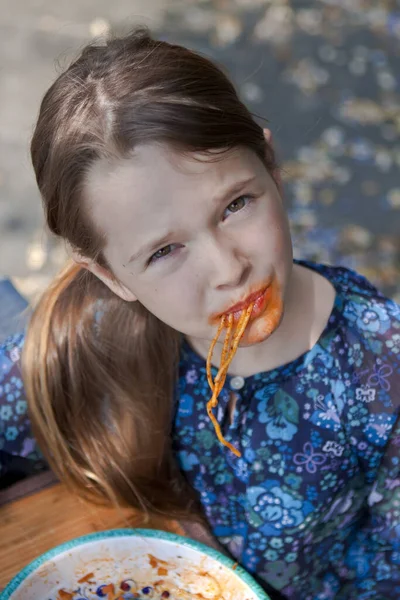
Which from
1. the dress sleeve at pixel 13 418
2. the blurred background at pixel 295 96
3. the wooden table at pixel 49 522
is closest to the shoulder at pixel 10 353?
the dress sleeve at pixel 13 418

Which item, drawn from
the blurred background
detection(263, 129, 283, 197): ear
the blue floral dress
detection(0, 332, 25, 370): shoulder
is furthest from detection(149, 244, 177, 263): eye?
the blurred background

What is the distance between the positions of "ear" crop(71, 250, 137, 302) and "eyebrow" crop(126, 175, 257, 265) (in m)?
0.14

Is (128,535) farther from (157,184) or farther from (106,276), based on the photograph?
(157,184)

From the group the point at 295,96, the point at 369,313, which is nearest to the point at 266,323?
the point at 369,313

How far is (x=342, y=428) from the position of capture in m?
1.32

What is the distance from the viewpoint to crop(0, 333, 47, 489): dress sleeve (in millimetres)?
1401

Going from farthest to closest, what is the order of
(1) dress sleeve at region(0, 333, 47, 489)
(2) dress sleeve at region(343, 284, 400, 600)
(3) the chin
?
1. (1) dress sleeve at region(0, 333, 47, 489)
2. (2) dress sleeve at region(343, 284, 400, 600)
3. (3) the chin

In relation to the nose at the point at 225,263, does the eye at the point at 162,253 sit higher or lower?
higher

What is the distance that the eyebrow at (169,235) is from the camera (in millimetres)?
1051

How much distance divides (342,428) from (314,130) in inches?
85.1

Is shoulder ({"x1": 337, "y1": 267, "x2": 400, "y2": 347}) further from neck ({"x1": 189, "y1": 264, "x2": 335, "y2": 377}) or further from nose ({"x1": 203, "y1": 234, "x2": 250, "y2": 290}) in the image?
nose ({"x1": 203, "y1": 234, "x2": 250, "y2": 290})

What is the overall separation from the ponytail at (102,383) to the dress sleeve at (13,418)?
4cm

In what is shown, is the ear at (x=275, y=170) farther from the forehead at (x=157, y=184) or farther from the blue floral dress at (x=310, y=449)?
the blue floral dress at (x=310, y=449)

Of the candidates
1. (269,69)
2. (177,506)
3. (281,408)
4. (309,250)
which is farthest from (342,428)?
(269,69)
